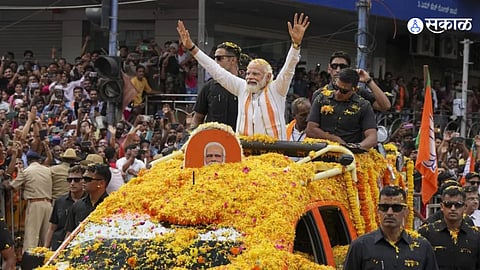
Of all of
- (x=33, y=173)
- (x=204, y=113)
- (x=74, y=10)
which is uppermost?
(x=74, y=10)

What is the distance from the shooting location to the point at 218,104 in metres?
9.92

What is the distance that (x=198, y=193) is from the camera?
7414mm

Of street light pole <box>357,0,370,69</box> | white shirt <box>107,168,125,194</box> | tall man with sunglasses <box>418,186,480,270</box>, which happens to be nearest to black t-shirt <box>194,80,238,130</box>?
tall man with sunglasses <box>418,186,480,270</box>

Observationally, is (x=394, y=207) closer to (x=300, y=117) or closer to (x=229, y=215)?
(x=229, y=215)

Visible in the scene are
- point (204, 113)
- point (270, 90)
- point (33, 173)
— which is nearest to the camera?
point (270, 90)

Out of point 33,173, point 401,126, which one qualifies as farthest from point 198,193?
point 401,126

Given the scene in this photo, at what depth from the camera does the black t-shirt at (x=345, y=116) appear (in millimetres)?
9781

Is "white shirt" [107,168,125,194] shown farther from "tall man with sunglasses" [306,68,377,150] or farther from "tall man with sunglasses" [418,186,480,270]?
"tall man with sunglasses" [418,186,480,270]

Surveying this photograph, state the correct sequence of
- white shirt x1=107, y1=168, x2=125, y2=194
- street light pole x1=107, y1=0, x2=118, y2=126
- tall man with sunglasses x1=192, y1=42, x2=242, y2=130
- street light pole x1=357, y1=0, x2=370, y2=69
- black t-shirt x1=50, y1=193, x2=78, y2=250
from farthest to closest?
street light pole x1=107, y1=0, x2=118, y2=126 → street light pole x1=357, y1=0, x2=370, y2=69 → white shirt x1=107, y1=168, x2=125, y2=194 → black t-shirt x1=50, y1=193, x2=78, y2=250 → tall man with sunglasses x1=192, y1=42, x2=242, y2=130

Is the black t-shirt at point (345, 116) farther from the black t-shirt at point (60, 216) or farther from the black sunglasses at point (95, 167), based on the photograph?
the black t-shirt at point (60, 216)

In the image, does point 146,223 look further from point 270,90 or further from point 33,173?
point 33,173

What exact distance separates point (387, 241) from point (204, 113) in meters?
3.61

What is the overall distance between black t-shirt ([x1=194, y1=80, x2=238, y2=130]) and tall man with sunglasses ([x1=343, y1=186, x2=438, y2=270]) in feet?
10.4

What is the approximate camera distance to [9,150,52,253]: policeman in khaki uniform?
1469 centimetres
